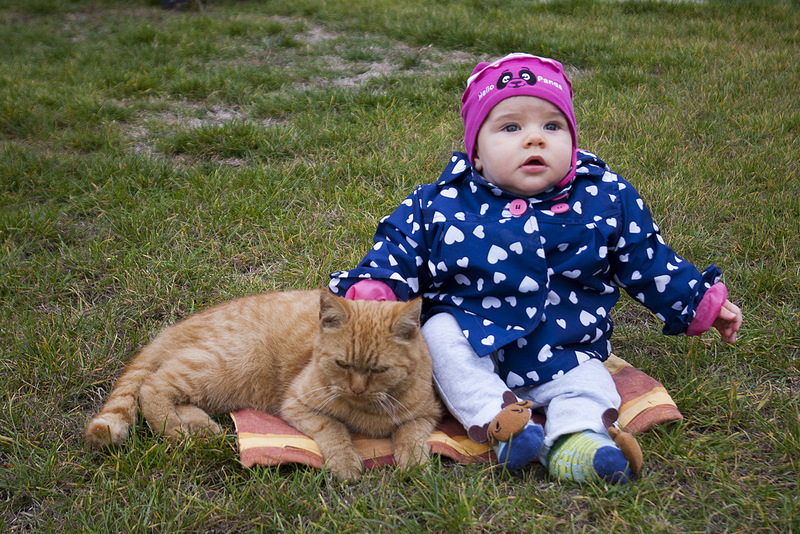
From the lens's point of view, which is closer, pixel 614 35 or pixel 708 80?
pixel 708 80

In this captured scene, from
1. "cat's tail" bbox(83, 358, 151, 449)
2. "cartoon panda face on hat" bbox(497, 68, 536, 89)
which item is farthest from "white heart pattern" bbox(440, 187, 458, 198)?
"cat's tail" bbox(83, 358, 151, 449)

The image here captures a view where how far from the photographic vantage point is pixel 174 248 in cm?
363

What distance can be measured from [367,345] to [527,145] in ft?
3.44

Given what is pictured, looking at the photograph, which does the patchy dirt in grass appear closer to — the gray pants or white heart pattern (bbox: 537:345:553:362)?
the gray pants

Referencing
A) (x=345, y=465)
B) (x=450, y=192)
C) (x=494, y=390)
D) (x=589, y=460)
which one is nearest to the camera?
(x=589, y=460)

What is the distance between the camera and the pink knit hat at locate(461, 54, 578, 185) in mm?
2547

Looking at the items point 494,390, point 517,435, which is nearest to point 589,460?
point 517,435

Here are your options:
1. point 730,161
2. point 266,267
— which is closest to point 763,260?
point 730,161

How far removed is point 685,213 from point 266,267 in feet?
8.60

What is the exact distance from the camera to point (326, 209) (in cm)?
405

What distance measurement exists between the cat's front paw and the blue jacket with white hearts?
0.63 m

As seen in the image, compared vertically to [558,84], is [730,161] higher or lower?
lower

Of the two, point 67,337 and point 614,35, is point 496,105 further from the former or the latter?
point 614,35

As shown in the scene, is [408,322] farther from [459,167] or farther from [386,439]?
[459,167]
